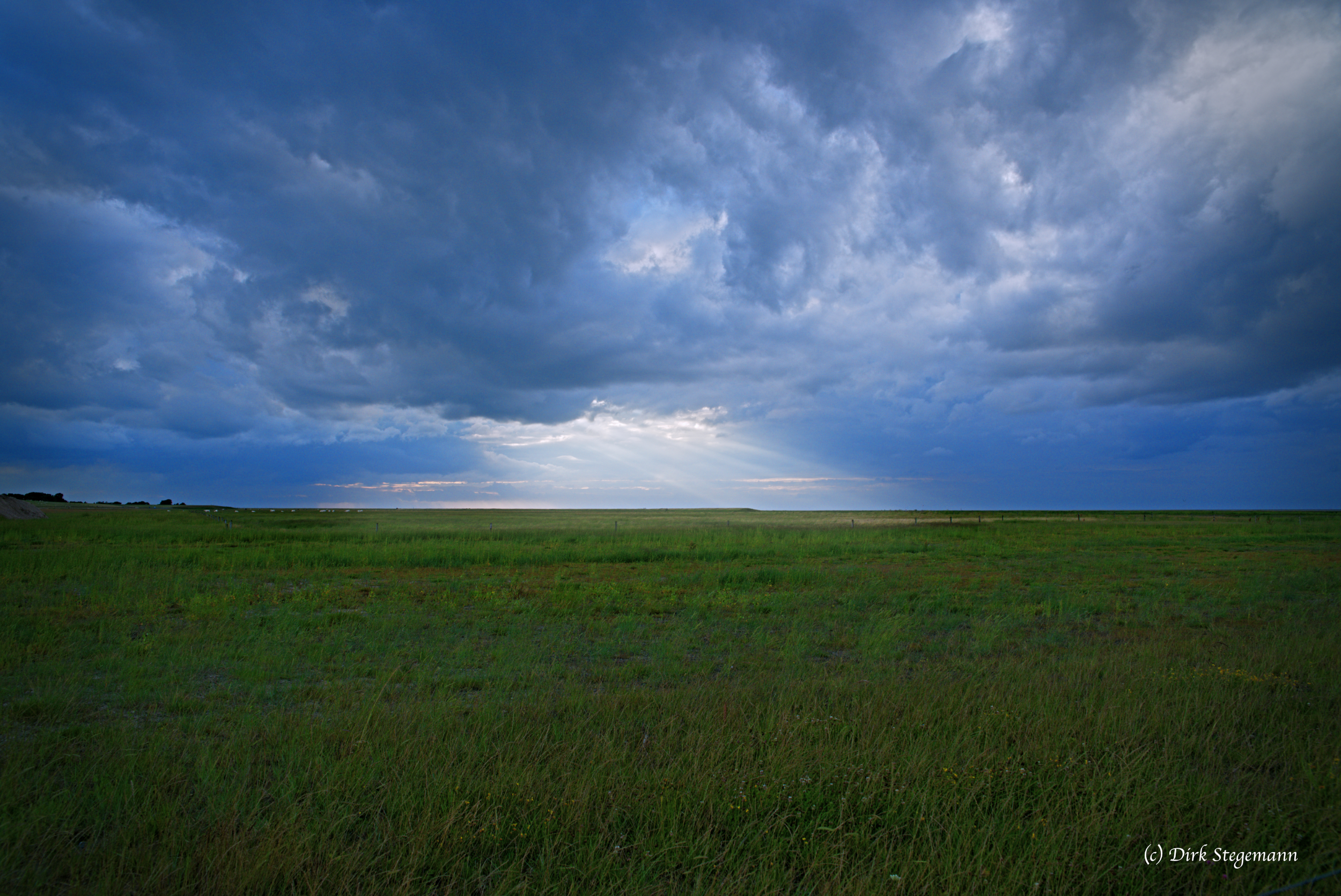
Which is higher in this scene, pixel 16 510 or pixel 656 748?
pixel 16 510

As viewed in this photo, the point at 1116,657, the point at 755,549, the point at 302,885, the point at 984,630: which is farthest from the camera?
the point at 755,549

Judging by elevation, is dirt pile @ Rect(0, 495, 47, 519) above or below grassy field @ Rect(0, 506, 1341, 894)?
above

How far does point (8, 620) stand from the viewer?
36.6 ft

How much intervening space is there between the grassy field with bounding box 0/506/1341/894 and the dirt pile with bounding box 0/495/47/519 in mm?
49109

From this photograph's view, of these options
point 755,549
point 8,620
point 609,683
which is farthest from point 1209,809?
point 755,549

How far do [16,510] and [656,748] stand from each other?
69.3 meters

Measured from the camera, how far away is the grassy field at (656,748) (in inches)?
153

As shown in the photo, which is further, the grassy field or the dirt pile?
the dirt pile

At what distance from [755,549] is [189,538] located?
101 feet

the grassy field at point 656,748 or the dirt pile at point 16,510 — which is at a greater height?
the dirt pile at point 16,510

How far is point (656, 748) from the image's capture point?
18.3ft

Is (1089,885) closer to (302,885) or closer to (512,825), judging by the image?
Answer: (512,825)

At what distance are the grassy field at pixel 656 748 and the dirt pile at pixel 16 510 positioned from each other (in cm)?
4911

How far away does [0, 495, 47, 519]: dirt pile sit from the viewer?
47.8 m
